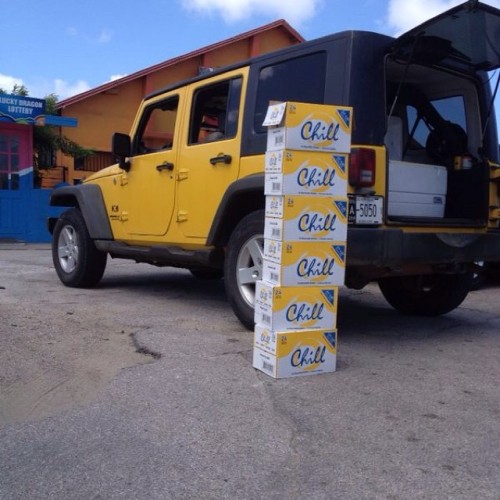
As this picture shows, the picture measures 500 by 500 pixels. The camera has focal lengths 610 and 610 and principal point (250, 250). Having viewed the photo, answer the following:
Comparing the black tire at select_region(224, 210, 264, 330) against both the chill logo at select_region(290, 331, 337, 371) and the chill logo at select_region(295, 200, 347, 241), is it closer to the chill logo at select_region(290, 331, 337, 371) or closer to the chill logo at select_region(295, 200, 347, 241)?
the chill logo at select_region(295, 200, 347, 241)

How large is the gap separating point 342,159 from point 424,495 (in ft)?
7.49

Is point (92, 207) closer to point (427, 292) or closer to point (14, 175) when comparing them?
point (427, 292)

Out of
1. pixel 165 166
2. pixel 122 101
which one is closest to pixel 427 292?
pixel 165 166

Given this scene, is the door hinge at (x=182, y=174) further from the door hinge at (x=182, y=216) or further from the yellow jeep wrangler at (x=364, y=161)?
the door hinge at (x=182, y=216)

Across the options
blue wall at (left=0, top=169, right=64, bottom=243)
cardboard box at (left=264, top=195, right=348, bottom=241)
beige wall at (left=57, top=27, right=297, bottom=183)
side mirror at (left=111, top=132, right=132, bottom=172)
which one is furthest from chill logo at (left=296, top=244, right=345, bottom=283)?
beige wall at (left=57, top=27, right=297, bottom=183)

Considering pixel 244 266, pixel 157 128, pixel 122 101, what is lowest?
pixel 244 266

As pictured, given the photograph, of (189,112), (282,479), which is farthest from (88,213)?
(282,479)

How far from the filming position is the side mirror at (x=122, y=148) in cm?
660

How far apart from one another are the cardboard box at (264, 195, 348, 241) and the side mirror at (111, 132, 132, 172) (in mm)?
3063

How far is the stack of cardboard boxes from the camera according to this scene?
3.94 m

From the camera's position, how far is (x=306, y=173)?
400cm

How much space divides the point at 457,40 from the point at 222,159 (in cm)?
209

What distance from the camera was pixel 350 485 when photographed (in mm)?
2584

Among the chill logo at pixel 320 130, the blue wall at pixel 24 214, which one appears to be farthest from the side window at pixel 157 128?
the blue wall at pixel 24 214
